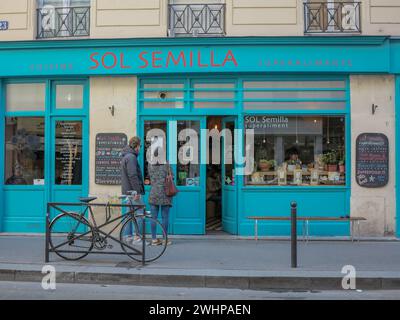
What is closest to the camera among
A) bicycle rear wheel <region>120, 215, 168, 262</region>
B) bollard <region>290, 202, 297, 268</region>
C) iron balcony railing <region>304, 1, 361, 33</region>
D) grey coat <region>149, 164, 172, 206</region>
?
bollard <region>290, 202, 297, 268</region>

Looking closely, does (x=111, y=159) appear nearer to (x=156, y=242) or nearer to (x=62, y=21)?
(x=156, y=242)

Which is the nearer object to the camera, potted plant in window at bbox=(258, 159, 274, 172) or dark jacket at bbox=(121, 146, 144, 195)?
dark jacket at bbox=(121, 146, 144, 195)

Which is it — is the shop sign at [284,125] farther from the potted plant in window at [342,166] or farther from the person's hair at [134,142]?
the person's hair at [134,142]

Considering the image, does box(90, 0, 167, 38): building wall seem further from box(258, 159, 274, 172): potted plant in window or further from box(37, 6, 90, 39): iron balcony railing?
box(258, 159, 274, 172): potted plant in window

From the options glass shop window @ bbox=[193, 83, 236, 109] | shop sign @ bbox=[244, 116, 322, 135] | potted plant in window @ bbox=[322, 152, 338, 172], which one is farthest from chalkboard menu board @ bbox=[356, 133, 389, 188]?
glass shop window @ bbox=[193, 83, 236, 109]

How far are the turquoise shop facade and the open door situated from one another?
0.04 m

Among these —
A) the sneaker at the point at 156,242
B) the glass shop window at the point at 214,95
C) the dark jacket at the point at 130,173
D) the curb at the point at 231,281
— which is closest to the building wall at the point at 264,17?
the glass shop window at the point at 214,95

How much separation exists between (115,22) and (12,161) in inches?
148

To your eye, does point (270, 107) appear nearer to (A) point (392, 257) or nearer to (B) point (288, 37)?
(B) point (288, 37)

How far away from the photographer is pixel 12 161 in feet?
36.2

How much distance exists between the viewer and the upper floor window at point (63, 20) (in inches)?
418

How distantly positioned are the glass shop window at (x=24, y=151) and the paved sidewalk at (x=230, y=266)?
1930 millimetres

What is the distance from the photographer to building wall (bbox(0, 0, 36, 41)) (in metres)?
10.6

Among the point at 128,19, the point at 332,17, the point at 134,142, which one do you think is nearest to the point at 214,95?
the point at 134,142
